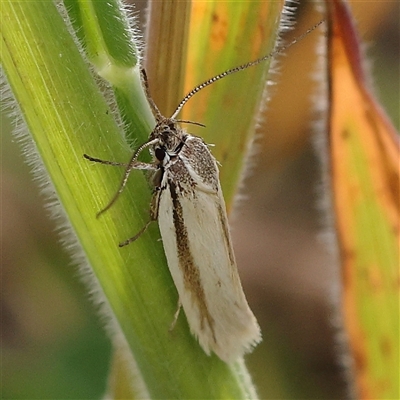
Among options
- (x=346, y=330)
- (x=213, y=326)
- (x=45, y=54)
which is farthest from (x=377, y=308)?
(x=45, y=54)

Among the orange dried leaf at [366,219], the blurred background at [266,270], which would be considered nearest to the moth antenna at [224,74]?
the orange dried leaf at [366,219]

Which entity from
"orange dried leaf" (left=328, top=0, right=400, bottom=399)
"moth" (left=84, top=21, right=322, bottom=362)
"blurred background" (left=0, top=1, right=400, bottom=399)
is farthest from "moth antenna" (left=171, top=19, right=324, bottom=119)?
"blurred background" (left=0, top=1, right=400, bottom=399)

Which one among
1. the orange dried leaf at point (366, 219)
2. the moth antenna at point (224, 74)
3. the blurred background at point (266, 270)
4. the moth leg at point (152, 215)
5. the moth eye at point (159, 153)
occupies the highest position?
the moth antenna at point (224, 74)

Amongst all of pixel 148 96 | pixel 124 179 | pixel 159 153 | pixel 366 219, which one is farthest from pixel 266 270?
pixel 124 179

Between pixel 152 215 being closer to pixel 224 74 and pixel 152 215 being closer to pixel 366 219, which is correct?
pixel 224 74

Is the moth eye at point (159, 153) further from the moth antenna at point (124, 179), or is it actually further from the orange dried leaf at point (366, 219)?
the orange dried leaf at point (366, 219)
